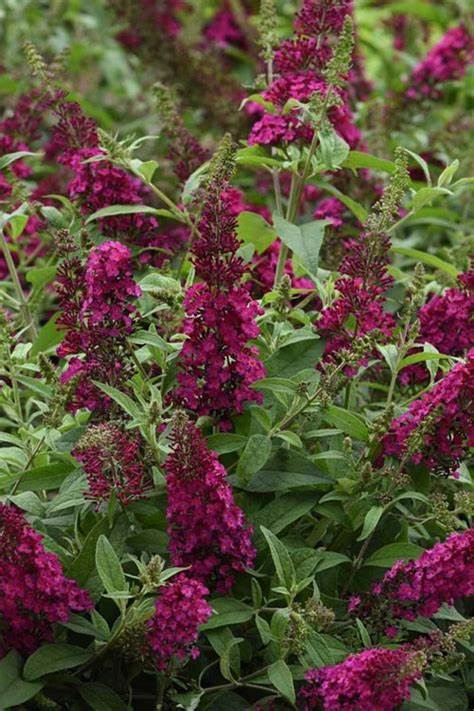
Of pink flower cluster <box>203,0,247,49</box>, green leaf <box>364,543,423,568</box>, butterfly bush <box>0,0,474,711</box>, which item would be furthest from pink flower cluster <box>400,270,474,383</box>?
pink flower cluster <box>203,0,247,49</box>

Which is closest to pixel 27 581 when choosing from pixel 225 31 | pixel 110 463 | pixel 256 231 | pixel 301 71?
pixel 110 463

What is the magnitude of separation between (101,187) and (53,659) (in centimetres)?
117

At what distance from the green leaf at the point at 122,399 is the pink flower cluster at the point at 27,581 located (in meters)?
0.27

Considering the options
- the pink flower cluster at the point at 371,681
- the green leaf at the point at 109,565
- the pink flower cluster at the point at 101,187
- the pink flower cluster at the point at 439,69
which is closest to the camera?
the pink flower cluster at the point at 371,681

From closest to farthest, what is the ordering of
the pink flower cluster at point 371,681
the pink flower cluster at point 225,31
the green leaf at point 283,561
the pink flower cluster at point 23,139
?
the pink flower cluster at point 371,681 → the green leaf at point 283,561 → the pink flower cluster at point 23,139 → the pink flower cluster at point 225,31

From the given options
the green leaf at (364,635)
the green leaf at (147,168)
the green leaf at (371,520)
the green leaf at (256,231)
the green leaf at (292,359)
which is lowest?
the green leaf at (364,635)

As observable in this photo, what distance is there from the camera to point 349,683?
72.3 inches

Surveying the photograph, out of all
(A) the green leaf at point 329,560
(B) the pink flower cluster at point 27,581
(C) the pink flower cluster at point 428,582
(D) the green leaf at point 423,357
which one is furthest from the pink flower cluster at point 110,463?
(D) the green leaf at point 423,357

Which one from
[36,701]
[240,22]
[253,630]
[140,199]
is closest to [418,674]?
[253,630]

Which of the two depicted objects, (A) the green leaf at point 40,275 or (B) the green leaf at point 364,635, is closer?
(B) the green leaf at point 364,635

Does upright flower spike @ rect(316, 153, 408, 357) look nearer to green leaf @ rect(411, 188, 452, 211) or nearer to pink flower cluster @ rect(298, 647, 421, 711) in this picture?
green leaf @ rect(411, 188, 452, 211)

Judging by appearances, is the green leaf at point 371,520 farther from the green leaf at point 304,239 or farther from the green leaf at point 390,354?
the green leaf at point 304,239

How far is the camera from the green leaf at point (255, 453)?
7.05 feet

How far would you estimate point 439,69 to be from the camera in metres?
4.34
